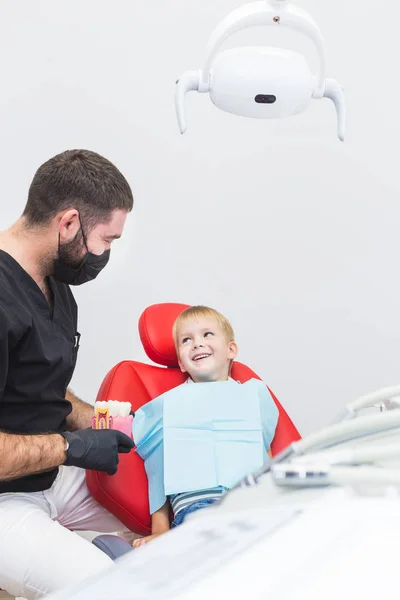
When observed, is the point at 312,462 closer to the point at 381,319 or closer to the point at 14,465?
the point at 14,465

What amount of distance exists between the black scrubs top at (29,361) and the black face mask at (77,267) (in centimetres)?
6

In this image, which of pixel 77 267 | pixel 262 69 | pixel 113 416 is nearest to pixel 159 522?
pixel 113 416

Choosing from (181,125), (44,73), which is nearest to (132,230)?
(44,73)

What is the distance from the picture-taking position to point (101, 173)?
148cm

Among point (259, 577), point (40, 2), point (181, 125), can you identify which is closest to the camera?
point (259, 577)

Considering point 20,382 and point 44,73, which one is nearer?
point 20,382

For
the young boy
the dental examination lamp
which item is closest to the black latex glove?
the young boy

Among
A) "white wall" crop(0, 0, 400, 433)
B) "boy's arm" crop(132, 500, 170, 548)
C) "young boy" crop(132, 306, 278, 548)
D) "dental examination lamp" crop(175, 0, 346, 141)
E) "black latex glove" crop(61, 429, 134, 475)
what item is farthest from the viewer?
"white wall" crop(0, 0, 400, 433)

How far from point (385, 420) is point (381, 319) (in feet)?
5.46

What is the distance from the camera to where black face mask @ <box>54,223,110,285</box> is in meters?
1.50

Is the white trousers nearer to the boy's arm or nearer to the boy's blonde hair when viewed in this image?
the boy's arm

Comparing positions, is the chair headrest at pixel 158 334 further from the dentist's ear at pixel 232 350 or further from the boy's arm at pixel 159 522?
the boy's arm at pixel 159 522

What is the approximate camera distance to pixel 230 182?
2.30 metres

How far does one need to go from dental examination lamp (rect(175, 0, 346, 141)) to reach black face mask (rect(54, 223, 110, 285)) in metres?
0.49
